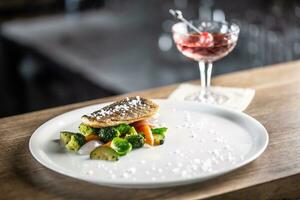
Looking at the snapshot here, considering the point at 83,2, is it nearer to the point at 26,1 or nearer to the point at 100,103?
the point at 26,1

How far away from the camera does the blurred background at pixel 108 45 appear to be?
3.14m

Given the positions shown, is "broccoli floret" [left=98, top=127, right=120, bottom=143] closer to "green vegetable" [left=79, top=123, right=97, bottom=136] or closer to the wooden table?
"green vegetable" [left=79, top=123, right=97, bottom=136]

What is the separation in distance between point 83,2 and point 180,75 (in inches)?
47.8

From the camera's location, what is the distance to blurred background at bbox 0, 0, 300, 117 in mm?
3139

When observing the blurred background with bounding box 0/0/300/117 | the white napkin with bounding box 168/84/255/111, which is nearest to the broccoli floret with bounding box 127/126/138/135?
the white napkin with bounding box 168/84/255/111

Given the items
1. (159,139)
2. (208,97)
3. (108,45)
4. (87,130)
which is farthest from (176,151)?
(108,45)

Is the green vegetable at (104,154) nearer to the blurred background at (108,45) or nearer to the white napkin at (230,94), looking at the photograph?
the white napkin at (230,94)

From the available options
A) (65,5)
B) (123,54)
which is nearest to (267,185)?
(123,54)

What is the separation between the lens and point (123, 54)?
11.3 ft

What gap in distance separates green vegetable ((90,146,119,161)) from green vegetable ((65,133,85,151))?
46mm

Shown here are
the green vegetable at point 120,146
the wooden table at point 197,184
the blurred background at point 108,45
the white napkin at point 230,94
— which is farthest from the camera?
the blurred background at point 108,45

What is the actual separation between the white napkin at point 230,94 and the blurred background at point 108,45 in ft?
3.68

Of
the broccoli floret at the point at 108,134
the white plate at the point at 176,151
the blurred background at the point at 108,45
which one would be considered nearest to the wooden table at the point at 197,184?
the white plate at the point at 176,151

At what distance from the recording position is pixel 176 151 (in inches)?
51.9
